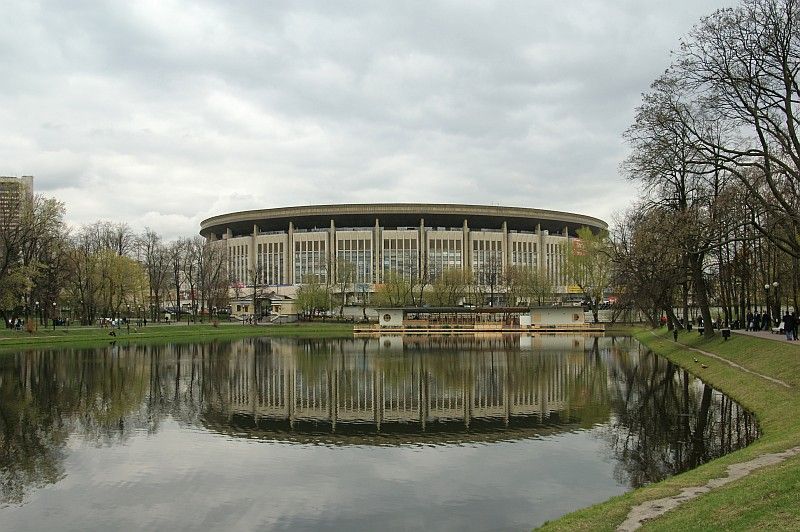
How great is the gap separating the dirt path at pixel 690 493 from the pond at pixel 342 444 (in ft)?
7.33

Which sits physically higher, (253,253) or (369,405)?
(253,253)

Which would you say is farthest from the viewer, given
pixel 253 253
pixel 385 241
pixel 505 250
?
pixel 253 253

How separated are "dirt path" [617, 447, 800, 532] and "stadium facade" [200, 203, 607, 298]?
118m

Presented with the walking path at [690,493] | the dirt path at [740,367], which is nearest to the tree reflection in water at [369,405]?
the dirt path at [740,367]

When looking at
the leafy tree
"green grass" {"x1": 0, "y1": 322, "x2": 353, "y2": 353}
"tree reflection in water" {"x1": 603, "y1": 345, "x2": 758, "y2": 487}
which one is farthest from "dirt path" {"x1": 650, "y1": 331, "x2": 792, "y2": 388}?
the leafy tree

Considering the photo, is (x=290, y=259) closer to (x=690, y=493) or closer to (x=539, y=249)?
(x=539, y=249)

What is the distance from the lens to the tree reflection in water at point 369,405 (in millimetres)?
Answer: 20312

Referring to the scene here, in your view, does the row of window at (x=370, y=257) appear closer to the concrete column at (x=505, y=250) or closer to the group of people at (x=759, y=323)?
the concrete column at (x=505, y=250)

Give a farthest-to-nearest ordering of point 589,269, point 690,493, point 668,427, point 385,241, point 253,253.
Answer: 1. point 253,253
2. point 385,241
3. point 589,269
4. point 668,427
5. point 690,493

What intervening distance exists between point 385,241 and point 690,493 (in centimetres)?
12725

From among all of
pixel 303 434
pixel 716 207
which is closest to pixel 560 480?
pixel 303 434

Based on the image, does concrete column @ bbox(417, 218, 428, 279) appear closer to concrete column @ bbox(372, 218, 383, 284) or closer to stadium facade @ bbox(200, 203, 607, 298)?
stadium facade @ bbox(200, 203, 607, 298)

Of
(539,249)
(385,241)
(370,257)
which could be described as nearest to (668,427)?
(385,241)

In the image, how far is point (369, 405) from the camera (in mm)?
28141
